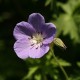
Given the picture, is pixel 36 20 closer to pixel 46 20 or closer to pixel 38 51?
pixel 38 51

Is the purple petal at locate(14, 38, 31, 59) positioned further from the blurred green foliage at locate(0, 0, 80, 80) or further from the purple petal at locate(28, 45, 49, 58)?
the blurred green foliage at locate(0, 0, 80, 80)

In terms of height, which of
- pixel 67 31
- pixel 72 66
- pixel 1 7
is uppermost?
pixel 1 7

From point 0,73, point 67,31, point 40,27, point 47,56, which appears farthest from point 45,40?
point 0,73

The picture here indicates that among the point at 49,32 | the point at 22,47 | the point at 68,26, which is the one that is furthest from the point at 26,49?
the point at 68,26

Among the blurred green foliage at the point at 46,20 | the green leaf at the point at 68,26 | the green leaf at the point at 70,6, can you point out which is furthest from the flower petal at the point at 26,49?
the green leaf at the point at 70,6

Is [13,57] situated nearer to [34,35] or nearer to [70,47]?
[70,47]

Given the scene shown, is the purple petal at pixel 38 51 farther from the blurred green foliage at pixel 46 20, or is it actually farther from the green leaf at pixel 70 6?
the green leaf at pixel 70 6
